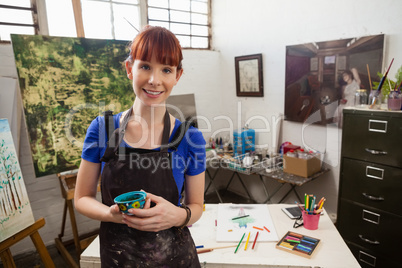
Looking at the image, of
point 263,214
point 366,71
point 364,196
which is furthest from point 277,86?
point 263,214

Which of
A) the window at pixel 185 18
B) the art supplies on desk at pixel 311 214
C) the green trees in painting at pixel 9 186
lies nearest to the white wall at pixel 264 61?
the window at pixel 185 18

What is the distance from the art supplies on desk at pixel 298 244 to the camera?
1328mm

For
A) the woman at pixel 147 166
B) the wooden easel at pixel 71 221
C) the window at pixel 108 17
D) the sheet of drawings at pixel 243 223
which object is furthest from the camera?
the window at pixel 108 17

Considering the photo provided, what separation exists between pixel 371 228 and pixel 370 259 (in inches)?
10.9

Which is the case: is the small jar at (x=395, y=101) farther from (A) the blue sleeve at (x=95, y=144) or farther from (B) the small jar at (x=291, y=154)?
(A) the blue sleeve at (x=95, y=144)

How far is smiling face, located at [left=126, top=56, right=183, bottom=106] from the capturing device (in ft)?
3.05

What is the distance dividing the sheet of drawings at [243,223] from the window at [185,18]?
2.72 metres

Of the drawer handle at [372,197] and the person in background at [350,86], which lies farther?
the person in background at [350,86]

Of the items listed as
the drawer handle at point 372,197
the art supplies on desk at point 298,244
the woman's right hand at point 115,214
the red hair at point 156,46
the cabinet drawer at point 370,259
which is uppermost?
the red hair at point 156,46

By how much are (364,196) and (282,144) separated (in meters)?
1.23

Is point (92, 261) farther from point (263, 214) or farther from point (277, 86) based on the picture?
point (277, 86)

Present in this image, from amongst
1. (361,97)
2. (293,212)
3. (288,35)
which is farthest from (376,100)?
(288,35)

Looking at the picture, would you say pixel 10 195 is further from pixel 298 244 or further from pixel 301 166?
pixel 301 166

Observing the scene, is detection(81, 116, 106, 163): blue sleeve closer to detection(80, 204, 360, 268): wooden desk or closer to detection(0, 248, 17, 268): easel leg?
detection(80, 204, 360, 268): wooden desk
